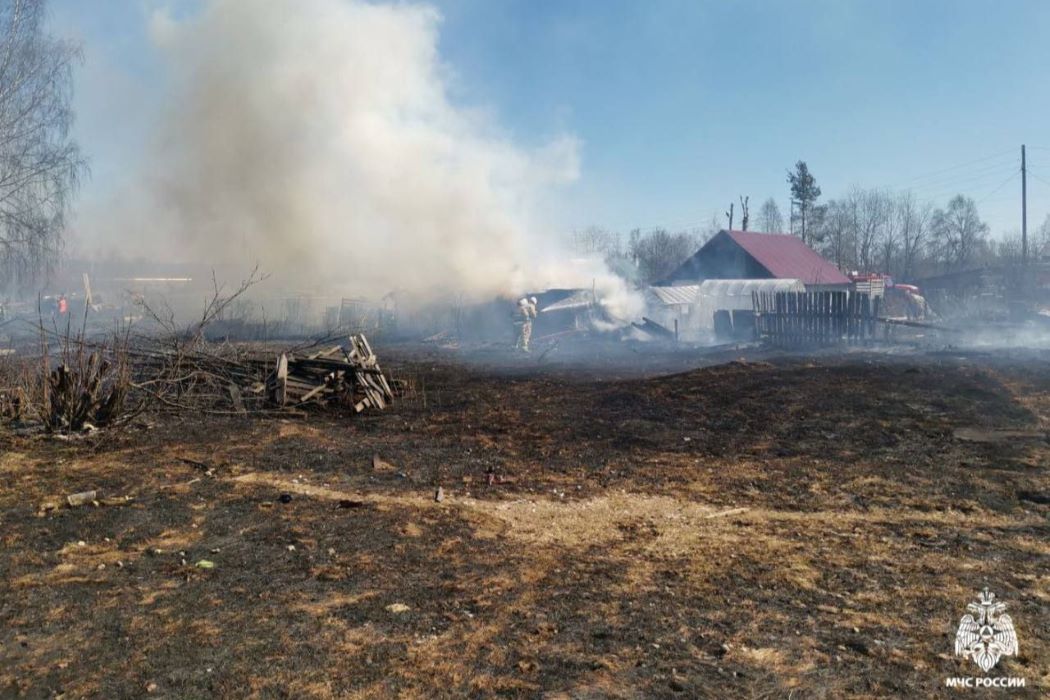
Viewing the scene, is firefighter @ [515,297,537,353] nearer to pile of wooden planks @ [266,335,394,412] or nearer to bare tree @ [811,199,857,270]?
pile of wooden planks @ [266,335,394,412]

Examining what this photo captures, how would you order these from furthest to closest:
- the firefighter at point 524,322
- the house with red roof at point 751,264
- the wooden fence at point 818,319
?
the house with red roof at point 751,264
the firefighter at point 524,322
the wooden fence at point 818,319

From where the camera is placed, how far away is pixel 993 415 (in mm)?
9727

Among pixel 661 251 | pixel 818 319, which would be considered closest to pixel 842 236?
pixel 661 251

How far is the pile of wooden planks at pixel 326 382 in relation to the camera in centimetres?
1167

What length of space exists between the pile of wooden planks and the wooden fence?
14709 mm

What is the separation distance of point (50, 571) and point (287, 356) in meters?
7.32

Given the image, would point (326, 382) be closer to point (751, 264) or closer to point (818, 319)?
point (818, 319)

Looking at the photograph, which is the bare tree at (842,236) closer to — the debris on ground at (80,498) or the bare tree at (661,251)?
the bare tree at (661,251)

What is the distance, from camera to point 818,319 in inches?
874

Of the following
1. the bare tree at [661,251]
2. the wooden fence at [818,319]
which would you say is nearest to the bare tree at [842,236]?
the bare tree at [661,251]

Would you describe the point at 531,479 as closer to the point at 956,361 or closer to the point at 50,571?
the point at 50,571

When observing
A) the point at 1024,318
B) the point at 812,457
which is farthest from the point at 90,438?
the point at 1024,318

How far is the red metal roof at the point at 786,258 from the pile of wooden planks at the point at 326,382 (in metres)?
30.4

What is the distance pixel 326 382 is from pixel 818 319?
1638 cm
